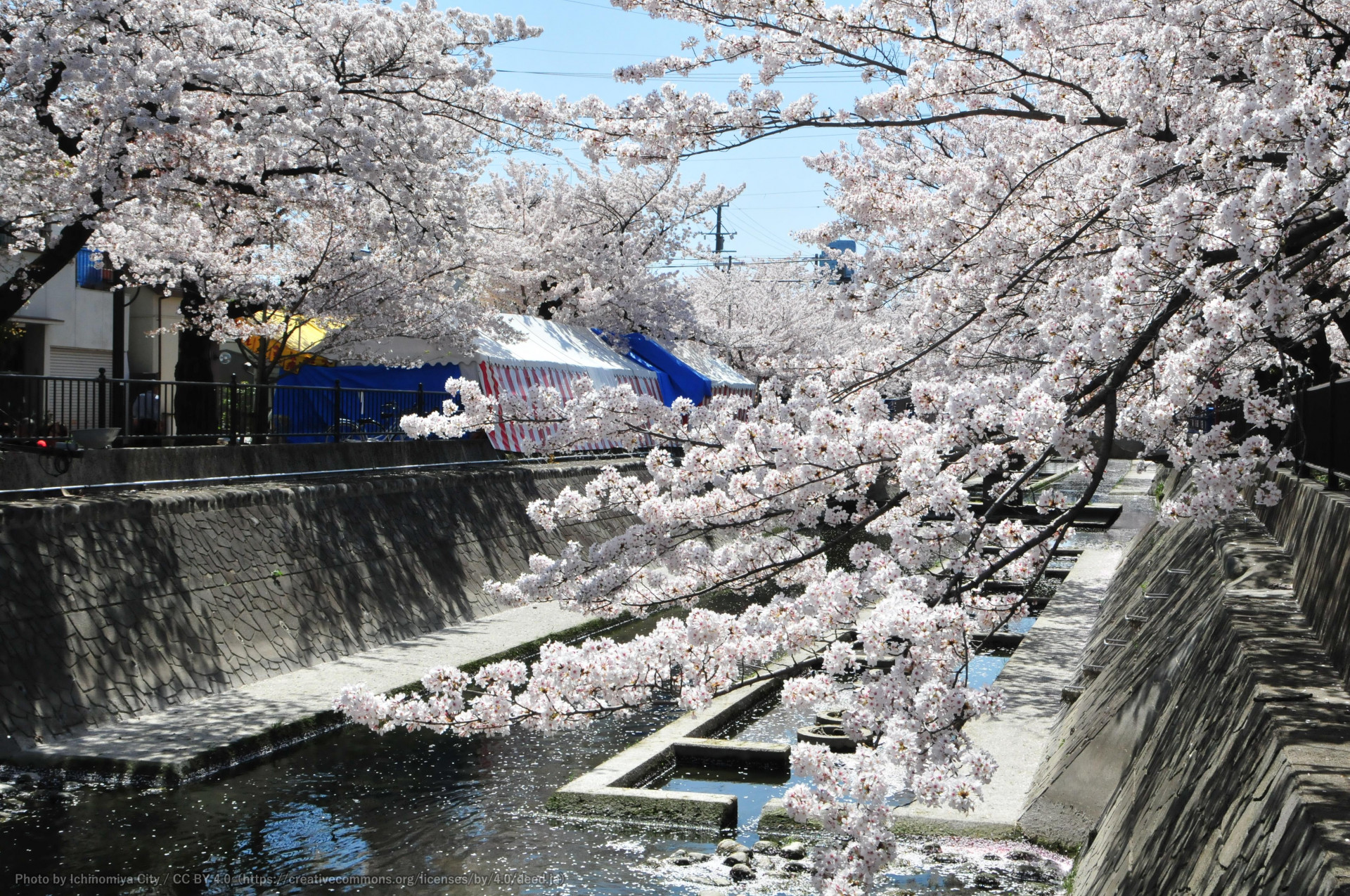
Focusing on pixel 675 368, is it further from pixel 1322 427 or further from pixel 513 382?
pixel 1322 427

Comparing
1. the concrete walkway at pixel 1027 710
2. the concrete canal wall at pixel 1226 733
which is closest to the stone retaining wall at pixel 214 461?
the concrete walkway at pixel 1027 710

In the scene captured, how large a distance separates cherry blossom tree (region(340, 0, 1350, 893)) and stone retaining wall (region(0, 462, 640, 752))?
455cm

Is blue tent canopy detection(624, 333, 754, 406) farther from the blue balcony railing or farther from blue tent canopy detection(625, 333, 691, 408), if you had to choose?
the blue balcony railing

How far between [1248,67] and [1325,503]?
2222mm

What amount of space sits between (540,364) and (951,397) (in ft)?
62.0

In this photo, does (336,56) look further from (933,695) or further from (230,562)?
(933,695)

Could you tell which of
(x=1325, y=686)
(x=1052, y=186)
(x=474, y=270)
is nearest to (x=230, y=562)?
(x=1052, y=186)

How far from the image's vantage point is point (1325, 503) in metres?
5.33

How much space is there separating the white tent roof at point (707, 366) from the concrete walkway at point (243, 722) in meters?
19.0

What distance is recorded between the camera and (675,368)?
3030 cm

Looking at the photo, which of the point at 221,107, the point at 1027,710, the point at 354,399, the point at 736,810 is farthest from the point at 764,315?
the point at 736,810

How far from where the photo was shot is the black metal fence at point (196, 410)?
35.4ft

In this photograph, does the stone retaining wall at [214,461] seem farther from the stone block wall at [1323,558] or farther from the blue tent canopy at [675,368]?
the blue tent canopy at [675,368]

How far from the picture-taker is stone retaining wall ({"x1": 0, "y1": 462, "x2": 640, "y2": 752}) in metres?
8.62
